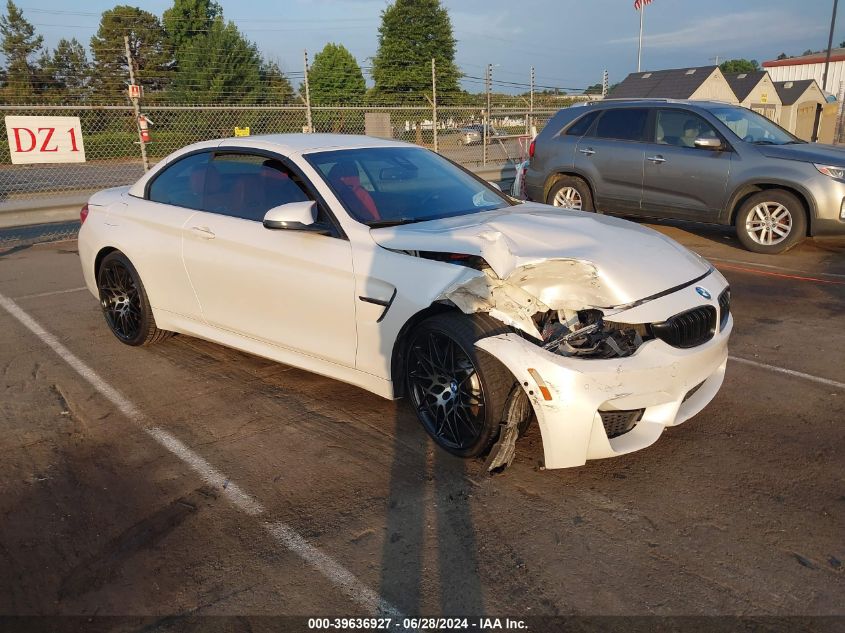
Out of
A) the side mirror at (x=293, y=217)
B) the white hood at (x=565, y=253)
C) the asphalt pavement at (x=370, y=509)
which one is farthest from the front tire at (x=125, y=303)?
the white hood at (x=565, y=253)

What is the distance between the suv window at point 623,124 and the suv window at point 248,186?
21.2ft

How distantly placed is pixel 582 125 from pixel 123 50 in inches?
923

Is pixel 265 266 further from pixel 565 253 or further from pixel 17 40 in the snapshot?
pixel 17 40

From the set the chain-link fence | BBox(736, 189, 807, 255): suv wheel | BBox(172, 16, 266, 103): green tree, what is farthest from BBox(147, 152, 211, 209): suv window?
BBox(172, 16, 266, 103): green tree

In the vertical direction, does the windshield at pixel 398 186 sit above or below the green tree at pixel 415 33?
below

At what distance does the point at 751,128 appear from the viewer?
9047 mm

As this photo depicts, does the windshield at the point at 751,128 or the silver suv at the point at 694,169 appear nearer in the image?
the silver suv at the point at 694,169

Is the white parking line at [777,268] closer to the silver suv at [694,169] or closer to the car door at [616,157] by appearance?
the silver suv at [694,169]

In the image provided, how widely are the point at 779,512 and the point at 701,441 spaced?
27.9 inches

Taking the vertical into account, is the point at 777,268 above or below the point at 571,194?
below

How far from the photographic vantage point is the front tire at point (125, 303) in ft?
17.0

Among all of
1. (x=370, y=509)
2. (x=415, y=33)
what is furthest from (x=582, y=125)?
(x=415, y=33)

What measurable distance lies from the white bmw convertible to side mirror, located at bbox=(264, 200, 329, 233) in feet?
0.04

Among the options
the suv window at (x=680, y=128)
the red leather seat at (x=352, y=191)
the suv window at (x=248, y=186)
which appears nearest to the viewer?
the red leather seat at (x=352, y=191)
